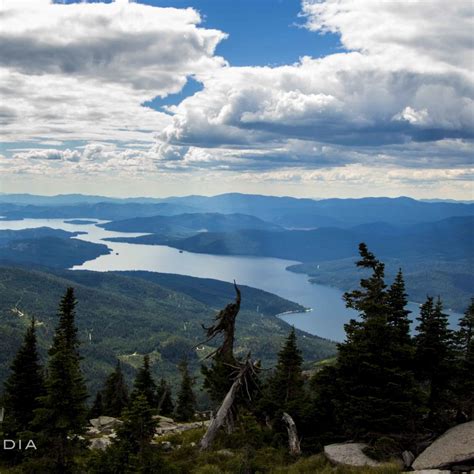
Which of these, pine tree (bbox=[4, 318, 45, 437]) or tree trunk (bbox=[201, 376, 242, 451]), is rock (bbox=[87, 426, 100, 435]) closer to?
pine tree (bbox=[4, 318, 45, 437])

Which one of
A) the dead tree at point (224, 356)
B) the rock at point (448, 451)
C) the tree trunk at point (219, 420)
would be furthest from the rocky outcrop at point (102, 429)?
the rock at point (448, 451)

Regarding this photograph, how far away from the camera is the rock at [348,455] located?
20.1m

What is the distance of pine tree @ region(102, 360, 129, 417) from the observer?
63.8 meters

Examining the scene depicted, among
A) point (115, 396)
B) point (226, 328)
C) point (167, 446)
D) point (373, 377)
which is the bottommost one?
point (115, 396)

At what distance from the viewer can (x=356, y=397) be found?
73.0 feet

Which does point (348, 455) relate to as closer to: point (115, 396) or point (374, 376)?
point (374, 376)

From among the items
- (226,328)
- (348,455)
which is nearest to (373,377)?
(348,455)

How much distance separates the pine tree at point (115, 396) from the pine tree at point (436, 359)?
45170 mm

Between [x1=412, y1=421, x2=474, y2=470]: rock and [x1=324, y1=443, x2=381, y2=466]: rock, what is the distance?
194cm

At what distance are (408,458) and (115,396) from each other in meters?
54.5

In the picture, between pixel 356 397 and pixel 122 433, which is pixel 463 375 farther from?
pixel 122 433

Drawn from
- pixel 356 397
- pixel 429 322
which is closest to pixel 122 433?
pixel 356 397

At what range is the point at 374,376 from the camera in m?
23.2

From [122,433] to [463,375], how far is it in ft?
60.1
